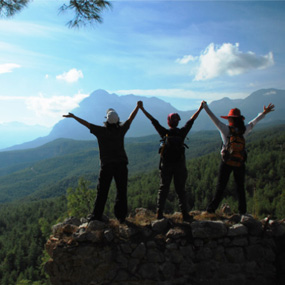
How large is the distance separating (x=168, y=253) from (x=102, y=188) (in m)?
1.84

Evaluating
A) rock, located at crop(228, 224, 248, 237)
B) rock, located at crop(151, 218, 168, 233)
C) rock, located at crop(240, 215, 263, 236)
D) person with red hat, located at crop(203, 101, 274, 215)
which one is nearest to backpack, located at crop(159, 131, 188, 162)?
person with red hat, located at crop(203, 101, 274, 215)

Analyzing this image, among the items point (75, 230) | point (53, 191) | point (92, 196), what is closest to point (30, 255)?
point (92, 196)

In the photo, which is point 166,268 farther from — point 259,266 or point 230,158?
point 230,158

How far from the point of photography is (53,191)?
160 meters

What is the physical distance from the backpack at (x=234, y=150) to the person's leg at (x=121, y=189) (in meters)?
2.20

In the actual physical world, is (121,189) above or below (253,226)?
above

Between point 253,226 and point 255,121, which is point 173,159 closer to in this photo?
point 253,226

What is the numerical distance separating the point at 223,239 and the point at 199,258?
62cm

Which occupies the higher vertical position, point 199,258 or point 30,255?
point 199,258

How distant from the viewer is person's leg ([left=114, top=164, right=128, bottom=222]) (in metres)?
5.34

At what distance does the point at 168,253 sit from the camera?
Result: 16.2 ft

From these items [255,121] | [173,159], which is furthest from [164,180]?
[255,121]

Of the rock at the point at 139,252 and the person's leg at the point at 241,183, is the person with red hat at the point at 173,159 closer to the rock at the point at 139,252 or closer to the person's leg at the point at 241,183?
the rock at the point at 139,252

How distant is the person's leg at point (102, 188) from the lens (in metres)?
5.29
